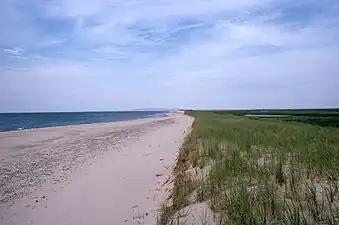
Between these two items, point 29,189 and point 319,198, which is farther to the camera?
point 29,189

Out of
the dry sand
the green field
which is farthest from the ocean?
the green field

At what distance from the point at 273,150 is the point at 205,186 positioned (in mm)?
3943

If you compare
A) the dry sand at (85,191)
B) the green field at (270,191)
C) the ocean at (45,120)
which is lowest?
the ocean at (45,120)

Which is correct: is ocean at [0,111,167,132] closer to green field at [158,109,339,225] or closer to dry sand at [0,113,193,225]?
dry sand at [0,113,193,225]

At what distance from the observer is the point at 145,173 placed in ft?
37.0

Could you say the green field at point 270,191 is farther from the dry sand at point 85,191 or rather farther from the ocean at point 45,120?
the ocean at point 45,120

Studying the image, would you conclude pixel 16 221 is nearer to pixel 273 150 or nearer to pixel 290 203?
pixel 290 203

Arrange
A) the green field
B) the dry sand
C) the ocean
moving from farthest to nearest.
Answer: the ocean < the dry sand < the green field

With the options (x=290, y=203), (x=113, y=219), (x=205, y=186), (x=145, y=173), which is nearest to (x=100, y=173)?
(x=145, y=173)

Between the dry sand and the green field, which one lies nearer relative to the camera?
the green field

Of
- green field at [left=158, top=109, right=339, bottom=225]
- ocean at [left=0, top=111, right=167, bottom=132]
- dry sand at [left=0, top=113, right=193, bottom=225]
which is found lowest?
ocean at [left=0, top=111, right=167, bottom=132]

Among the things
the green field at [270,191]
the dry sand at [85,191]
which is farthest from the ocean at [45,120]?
the green field at [270,191]

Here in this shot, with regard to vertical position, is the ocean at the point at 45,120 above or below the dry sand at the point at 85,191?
below

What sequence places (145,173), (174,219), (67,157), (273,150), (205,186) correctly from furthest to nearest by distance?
(67,157)
(145,173)
(273,150)
(205,186)
(174,219)
